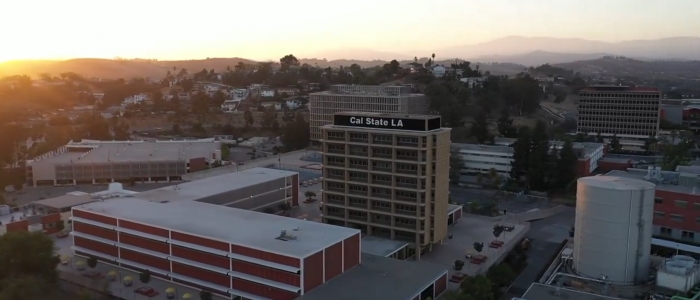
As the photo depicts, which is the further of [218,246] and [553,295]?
[218,246]

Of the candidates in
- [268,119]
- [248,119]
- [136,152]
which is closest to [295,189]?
[136,152]

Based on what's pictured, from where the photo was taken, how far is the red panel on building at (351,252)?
72.6ft

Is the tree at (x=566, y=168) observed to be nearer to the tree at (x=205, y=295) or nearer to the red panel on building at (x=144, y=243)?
the tree at (x=205, y=295)

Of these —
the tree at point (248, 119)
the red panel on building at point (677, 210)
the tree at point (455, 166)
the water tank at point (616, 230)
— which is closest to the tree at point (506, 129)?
the tree at point (455, 166)

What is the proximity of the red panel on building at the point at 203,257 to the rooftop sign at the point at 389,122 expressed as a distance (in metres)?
10.2

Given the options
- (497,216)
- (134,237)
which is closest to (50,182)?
(134,237)

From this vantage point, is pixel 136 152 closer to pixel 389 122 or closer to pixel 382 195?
pixel 382 195

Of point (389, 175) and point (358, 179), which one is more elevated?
point (389, 175)

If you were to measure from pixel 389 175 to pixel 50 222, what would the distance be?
19.5m

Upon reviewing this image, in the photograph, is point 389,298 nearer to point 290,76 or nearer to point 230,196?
point 230,196

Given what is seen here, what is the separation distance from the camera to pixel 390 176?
27484 mm

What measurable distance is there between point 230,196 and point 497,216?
16.4 metres

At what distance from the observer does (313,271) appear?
20359 mm

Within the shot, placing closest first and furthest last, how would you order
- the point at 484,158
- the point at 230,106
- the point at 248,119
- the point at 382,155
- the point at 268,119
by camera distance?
the point at 382,155 → the point at 484,158 → the point at 248,119 → the point at 268,119 → the point at 230,106
